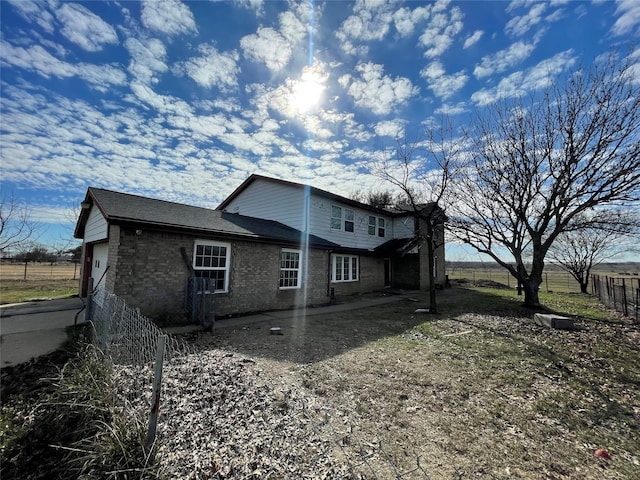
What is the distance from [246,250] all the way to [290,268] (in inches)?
97.9

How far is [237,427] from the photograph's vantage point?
330cm

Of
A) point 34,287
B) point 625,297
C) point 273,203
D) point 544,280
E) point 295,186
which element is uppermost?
point 295,186

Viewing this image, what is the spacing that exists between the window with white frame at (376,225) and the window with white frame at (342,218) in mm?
2017

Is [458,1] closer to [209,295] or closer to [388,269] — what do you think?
[209,295]

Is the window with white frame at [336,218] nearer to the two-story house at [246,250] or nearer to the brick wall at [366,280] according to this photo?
the two-story house at [246,250]

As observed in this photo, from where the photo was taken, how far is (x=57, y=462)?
3018 mm

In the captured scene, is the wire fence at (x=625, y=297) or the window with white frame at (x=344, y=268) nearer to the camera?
the wire fence at (x=625, y=297)

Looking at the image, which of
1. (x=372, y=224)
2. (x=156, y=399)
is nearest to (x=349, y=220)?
(x=372, y=224)

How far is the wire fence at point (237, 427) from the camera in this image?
8.79 feet

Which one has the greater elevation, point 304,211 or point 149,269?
point 304,211

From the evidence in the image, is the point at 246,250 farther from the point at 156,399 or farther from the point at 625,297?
the point at 625,297

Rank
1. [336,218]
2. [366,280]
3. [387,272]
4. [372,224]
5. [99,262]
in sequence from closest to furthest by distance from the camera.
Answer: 1. [99,262]
2. [336,218]
3. [366,280]
4. [372,224]
5. [387,272]

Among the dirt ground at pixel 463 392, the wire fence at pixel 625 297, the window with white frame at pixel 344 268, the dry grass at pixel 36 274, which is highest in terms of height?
the window with white frame at pixel 344 268

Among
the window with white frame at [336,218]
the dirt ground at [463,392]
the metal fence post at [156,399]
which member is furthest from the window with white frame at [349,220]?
the metal fence post at [156,399]
